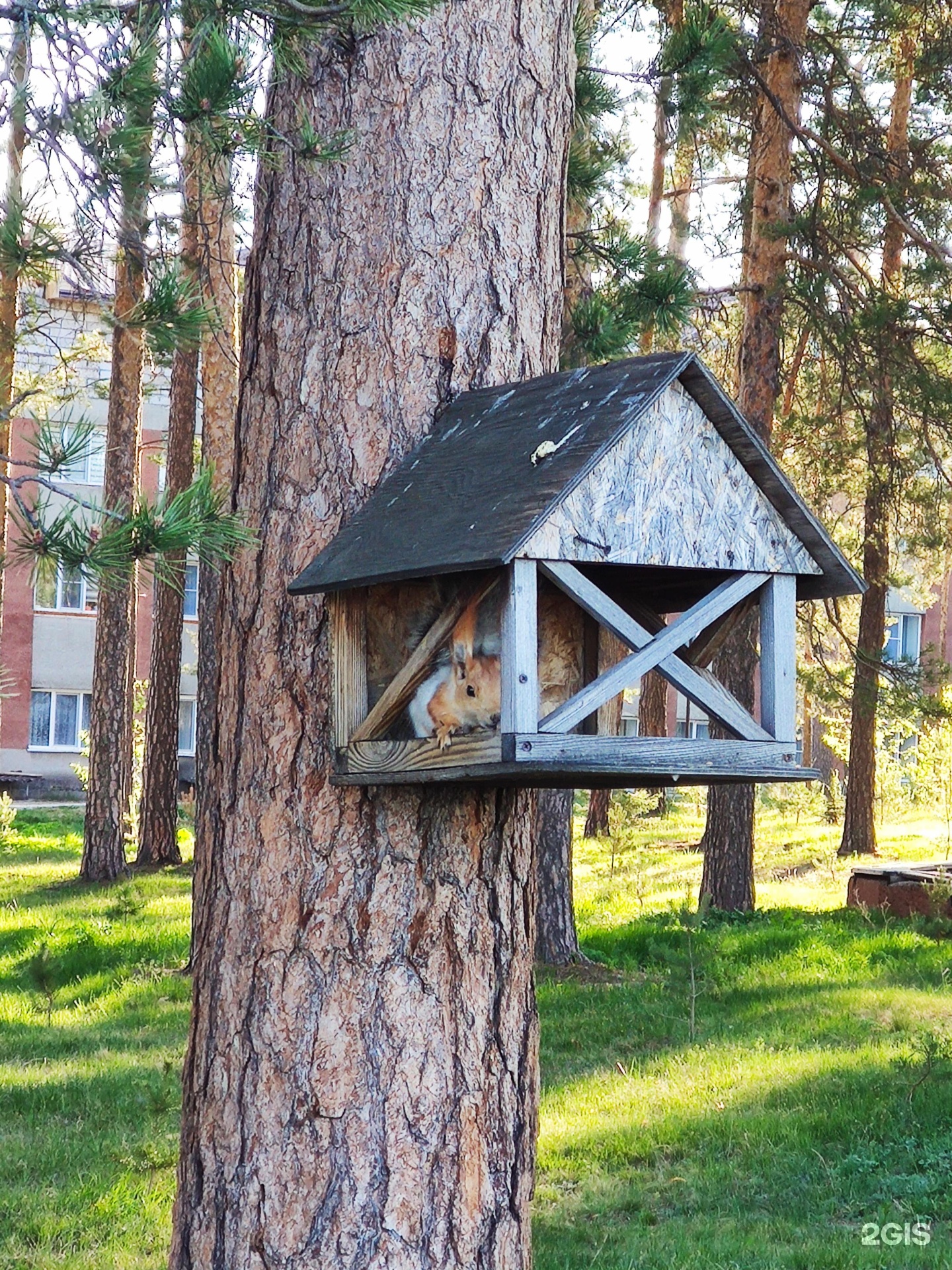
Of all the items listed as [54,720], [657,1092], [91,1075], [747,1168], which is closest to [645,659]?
[747,1168]

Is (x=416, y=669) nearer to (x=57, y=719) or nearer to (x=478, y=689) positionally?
(x=478, y=689)

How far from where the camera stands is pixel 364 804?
3.14 meters

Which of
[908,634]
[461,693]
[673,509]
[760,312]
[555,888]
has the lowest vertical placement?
[555,888]

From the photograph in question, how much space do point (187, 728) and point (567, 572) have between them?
32594 mm

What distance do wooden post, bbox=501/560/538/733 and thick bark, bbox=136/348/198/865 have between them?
42.5 feet

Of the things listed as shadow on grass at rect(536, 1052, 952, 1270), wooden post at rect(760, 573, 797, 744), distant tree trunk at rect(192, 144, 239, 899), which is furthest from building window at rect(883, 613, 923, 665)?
wooden post at rect(760, 573, 797, 744)

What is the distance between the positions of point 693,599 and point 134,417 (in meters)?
12.3

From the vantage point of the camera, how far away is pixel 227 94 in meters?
2.88

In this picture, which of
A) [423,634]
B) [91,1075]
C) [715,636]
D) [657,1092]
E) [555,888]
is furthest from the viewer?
[555,888]

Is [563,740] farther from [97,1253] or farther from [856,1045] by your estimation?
[856,1045]

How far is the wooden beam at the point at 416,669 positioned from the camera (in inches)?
113

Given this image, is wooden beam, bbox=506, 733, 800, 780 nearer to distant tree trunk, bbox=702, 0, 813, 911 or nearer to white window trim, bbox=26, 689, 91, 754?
distant tree trunk, bbox=702, 0, 813, 911

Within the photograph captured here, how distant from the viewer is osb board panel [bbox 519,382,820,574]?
9.15 ft

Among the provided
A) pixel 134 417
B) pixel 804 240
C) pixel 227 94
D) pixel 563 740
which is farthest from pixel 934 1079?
pixel 134 417
